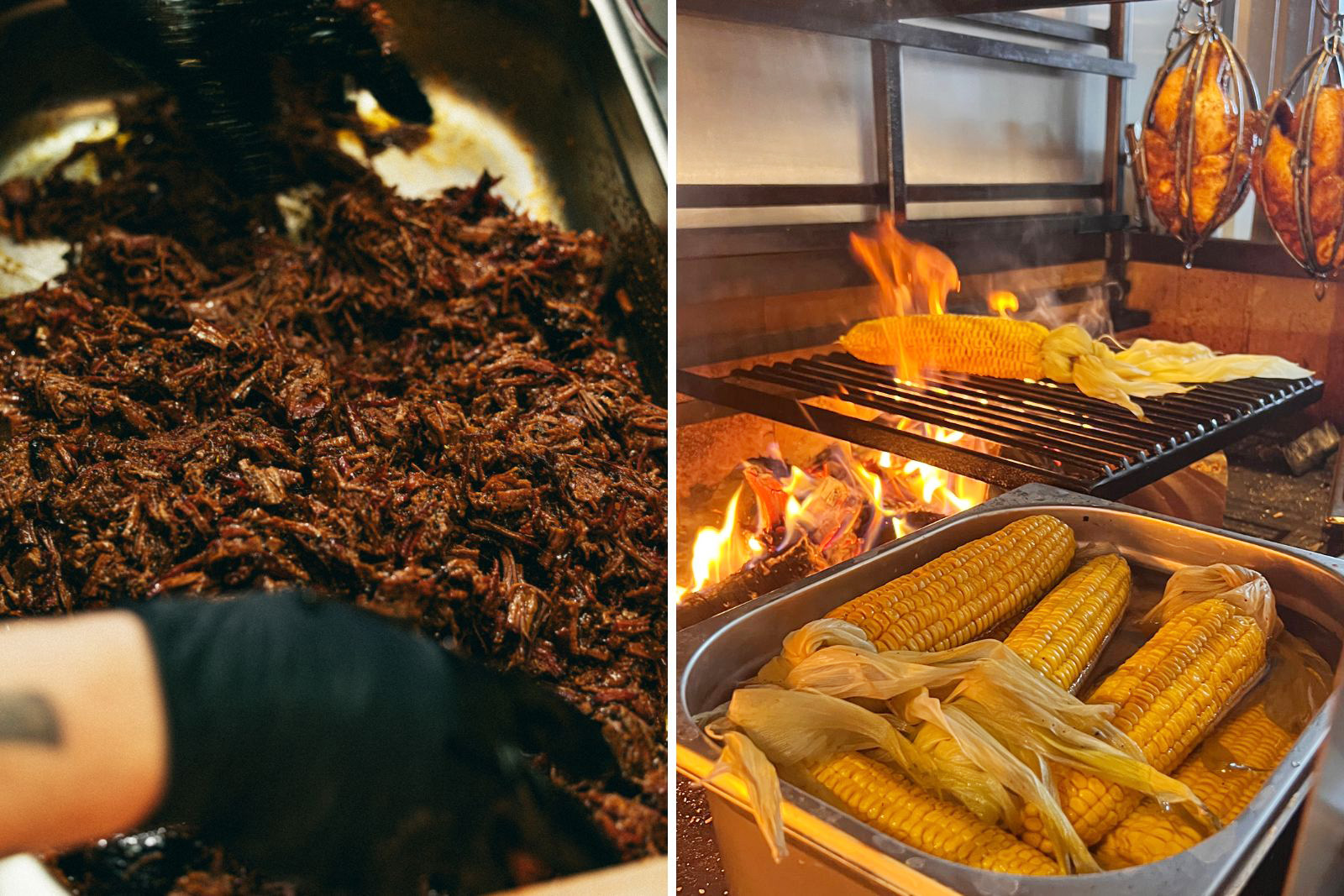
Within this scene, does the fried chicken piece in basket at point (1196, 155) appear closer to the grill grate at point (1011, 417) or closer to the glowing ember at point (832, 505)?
the grill grate at point (1011, 417)

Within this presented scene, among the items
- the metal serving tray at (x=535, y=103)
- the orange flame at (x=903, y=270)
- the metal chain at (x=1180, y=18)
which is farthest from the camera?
the metal serving tray at (x=535, y=103)

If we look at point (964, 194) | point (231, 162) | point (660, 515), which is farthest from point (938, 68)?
point (231, 162)

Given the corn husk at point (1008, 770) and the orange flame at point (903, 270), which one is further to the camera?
the orange flame at point (903, 270)

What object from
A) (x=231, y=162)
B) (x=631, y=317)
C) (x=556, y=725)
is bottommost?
(x=556, y=725)

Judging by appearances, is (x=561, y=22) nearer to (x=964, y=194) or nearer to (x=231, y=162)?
(x=231, y=162)

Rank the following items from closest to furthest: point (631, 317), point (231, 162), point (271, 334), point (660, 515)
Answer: point (660, 515) < point (271, 334) < point (631, 317) < point (231, 162)

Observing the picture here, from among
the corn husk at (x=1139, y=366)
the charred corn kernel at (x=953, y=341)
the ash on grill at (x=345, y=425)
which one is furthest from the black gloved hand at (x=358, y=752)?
the corn husk at (x=1139, y=366)

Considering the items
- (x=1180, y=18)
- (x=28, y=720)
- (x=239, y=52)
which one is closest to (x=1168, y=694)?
(x=1180, y=18)
